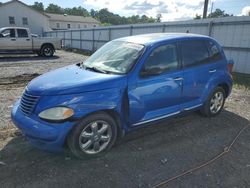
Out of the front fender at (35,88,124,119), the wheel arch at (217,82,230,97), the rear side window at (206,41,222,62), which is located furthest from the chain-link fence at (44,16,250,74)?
the front fender at (35,88,124,119)

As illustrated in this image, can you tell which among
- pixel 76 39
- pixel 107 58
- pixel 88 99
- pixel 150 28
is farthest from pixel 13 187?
pixel 76 39

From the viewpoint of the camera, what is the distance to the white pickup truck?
15961 millimetres

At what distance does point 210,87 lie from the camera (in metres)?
5.12

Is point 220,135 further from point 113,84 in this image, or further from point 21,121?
point 21,121

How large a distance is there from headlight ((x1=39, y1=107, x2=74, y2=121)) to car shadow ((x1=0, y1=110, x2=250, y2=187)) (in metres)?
0.74

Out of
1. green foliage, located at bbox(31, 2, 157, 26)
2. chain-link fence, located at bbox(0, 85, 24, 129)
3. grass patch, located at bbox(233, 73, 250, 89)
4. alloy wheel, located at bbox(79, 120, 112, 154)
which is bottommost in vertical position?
chain-link fence, located at bbox(0, 85, 24, 129)

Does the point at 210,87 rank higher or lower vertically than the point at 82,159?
higher

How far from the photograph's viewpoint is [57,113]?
3.33 meters

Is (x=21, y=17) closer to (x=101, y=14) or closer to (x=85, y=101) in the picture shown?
(x=85, y=101)

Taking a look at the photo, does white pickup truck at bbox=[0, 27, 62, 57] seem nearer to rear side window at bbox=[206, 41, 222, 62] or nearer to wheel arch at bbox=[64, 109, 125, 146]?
rear side window at bbox=[206, 41, 222, 62]

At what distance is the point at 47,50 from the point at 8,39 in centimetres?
277

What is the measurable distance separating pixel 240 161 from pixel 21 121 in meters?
3.29

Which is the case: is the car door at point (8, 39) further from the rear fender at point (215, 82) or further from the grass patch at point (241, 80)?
the rear fender at point (215, 82)

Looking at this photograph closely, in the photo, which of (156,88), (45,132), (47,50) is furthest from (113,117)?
(47,50)
